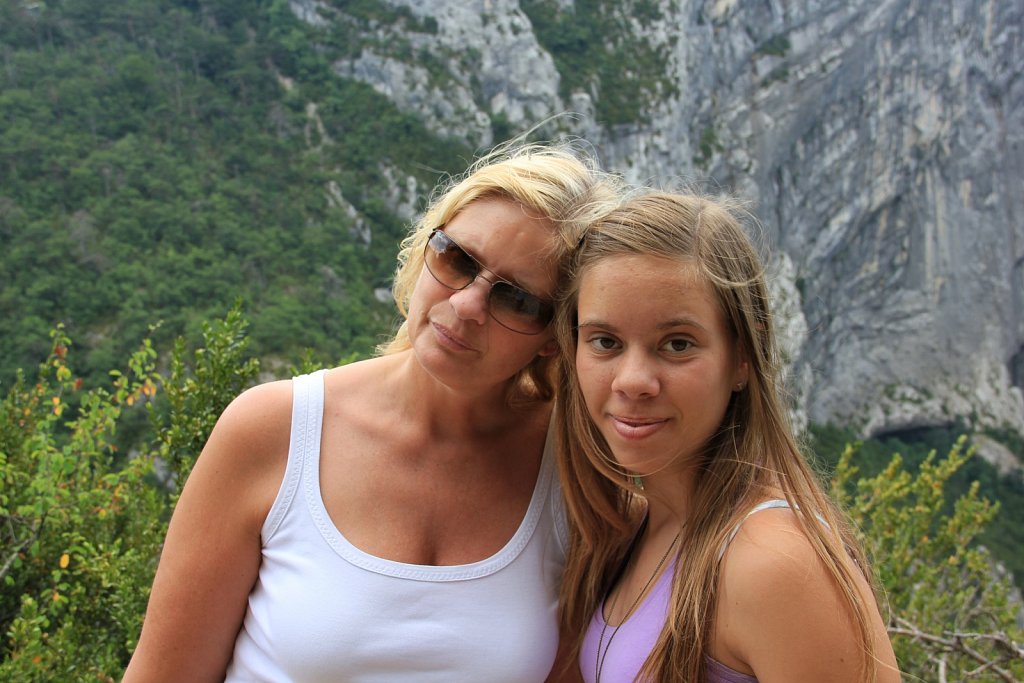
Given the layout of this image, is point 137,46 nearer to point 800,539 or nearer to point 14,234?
point 14,234

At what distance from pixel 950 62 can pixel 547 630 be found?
49.7m

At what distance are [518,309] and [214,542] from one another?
76 centimetres

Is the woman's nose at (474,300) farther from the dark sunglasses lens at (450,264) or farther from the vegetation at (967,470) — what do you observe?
the vegetation at (967,470)

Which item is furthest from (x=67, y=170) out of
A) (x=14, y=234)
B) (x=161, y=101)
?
(x=161, y=101)

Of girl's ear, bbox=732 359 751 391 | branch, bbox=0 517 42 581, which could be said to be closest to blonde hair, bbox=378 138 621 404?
girl's ear, bbox=732 359 751 391

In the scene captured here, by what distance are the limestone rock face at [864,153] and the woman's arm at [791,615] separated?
3998 centimetres

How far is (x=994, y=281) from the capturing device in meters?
44.8

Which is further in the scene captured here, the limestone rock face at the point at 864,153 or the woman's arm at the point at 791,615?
the limestone rock face at the point at 864,153

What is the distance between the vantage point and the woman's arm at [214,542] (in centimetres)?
164

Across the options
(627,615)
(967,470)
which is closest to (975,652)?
(627,615)

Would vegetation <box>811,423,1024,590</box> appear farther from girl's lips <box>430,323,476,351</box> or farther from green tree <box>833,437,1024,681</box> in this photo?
girl's lips <box>430,323,476,351</box>

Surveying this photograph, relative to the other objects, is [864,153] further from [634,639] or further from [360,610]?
[360,610]

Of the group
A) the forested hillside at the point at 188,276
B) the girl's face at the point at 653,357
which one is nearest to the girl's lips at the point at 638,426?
the girl's face at the point at 653,357

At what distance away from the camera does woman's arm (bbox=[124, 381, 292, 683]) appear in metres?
1.64
